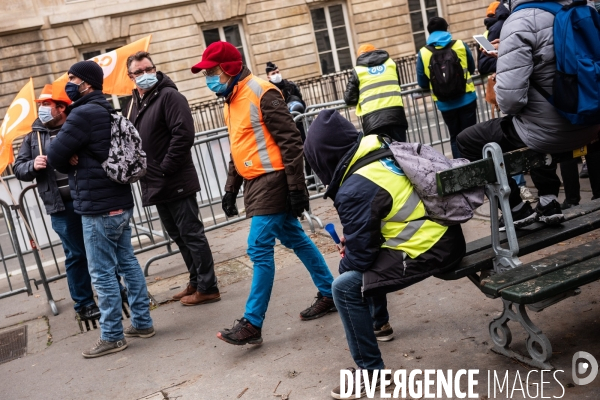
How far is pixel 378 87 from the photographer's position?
24.9 feet

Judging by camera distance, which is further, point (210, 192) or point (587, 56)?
point (210, 192)

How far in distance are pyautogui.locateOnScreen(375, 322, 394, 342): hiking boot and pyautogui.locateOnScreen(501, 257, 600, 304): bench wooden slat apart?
42.8 inches

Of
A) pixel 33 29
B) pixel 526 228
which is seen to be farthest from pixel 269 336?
pixel 33 29

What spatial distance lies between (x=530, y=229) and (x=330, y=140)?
1.40 m

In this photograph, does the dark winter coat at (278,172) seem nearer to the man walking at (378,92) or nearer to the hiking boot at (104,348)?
the hiking boot at (104,348)

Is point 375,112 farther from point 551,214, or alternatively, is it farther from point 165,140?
point 551,214

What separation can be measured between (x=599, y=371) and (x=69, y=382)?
3398 millimetres

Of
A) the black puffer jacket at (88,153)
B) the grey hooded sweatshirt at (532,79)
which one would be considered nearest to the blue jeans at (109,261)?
the black puffer jacket at (88,153)

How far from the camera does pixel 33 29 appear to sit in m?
21.7

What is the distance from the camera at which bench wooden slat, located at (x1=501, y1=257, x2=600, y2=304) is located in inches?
133

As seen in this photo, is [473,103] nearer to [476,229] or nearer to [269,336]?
[476,229]

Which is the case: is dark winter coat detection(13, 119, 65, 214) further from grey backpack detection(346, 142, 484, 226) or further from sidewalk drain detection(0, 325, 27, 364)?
grey backpack detection(346, 142, 484, 226)

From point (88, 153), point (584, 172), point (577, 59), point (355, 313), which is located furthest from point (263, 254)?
point (584, 172)

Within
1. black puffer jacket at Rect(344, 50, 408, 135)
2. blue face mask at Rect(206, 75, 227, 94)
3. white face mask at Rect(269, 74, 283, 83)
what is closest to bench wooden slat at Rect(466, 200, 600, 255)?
blue face mask at Rect(206, 75, 227, 94)
